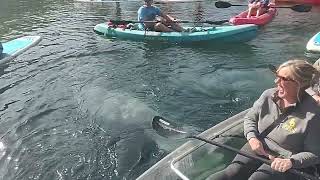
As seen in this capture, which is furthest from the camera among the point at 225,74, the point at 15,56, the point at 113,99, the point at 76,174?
the point at 15,56

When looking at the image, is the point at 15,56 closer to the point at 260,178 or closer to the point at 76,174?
the point at 76,174

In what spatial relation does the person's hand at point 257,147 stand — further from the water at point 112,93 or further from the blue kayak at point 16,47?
the blue kayak at point 16,47

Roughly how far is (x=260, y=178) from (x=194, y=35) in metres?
8.57

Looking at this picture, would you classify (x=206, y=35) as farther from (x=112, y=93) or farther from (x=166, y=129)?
(x=166, y=129)

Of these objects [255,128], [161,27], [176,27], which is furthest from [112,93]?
[255,128]

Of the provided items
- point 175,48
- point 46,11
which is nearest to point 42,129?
point 175,48

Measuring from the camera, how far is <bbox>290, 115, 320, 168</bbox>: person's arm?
3.39 m

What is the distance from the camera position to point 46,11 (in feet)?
64.0

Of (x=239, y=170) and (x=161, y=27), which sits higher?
(x=239, y=170)

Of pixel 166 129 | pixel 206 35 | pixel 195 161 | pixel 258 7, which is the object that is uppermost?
pixel 258 7

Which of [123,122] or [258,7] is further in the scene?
[258,7]

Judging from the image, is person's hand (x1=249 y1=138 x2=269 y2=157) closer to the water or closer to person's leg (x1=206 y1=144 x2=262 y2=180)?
person's leg (x1=206 y1=144 x2=262 y2=180)

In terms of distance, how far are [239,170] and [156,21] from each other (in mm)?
9123

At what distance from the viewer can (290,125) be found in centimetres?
349
